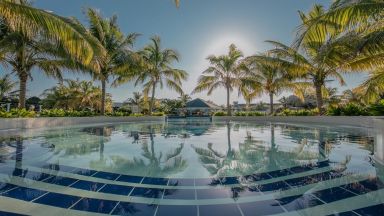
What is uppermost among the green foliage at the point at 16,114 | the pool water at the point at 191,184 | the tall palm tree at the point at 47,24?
the tall palm tree at the point at 47,24

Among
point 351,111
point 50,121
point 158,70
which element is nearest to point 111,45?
point 158,70

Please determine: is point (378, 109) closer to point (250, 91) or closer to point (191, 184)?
point (250, 91)

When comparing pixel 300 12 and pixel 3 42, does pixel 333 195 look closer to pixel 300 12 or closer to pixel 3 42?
pixel 3 42

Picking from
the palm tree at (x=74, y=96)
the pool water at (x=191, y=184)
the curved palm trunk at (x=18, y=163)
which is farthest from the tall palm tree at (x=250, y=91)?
the palm tree at (x=74, y=96)

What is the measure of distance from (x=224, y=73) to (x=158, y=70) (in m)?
6.72

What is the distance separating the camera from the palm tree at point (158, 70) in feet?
75.8

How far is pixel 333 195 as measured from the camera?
2771 millimetres

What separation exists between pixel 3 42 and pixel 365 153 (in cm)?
1476

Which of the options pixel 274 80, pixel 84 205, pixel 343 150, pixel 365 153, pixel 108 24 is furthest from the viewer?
pixel 274 80

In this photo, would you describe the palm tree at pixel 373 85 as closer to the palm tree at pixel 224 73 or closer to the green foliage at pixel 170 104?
the palm tree at pixel 224 73

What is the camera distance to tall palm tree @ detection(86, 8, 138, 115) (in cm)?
1797

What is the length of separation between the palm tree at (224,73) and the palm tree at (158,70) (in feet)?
8.74

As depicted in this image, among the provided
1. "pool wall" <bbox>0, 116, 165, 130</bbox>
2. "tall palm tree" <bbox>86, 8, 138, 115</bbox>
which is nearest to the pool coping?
"pool wall" <bbox>0, 116, 165, 130</bbox>

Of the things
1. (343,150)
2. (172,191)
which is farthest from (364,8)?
(172,191)
